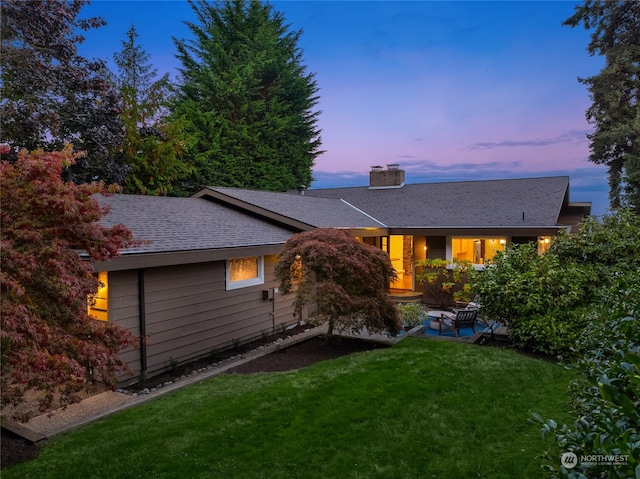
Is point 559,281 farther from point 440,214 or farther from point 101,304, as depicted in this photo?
point 101,304

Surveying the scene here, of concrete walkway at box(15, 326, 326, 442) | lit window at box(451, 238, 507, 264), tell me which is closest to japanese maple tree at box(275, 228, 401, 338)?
concrete walkway at box(15, 326, 326, 442)

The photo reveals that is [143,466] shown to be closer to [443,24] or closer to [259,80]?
[443,24]

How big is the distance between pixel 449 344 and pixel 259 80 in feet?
72.9

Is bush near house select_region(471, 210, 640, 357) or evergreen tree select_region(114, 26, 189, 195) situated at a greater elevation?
evergreen tree select_region(114, 26, 189, 195)

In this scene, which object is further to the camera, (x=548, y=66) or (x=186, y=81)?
(x=186, y=81)

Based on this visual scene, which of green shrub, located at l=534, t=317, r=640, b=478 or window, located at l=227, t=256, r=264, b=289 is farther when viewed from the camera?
window, located at l=227, t=256, r=264, b=289

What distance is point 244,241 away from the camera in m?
9.02

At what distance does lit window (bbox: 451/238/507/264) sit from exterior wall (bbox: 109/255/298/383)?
8.09 meters

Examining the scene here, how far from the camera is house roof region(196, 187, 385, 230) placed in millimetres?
11762

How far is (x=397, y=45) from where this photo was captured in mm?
17375

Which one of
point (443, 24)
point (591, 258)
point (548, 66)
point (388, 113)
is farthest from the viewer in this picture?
point (388, 113)

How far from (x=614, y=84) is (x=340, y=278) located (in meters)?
21.4

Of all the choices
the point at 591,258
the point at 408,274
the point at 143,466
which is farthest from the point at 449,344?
the point at 408,274

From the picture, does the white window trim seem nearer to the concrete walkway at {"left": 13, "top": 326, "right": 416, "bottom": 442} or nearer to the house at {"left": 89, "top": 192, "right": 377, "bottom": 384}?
the house at {"left": 89, "top": 192, "right": 377, "bottom": 384}
